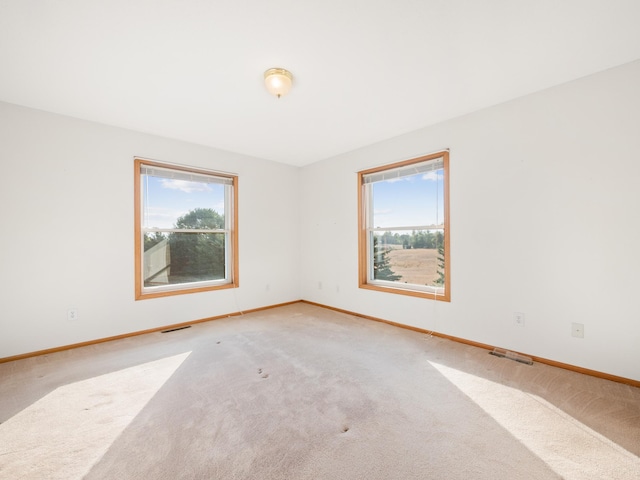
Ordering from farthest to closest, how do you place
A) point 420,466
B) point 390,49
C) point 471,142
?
1. point 471,142
2. point 390,49
3. point 420,466

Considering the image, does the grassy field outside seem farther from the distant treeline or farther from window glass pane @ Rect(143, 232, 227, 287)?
window glass pane @ Rect(143, 232, 227, 287)

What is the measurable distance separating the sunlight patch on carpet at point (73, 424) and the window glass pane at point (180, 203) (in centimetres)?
198

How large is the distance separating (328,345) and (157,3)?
10.1 ft

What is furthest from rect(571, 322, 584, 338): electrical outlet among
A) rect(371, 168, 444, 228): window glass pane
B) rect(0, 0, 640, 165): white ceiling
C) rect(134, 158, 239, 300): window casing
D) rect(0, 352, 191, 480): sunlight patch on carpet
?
rect(134, 158, 239, 300): window casing

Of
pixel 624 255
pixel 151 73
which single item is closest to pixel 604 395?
pixel 624 255

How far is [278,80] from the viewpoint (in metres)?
2.23

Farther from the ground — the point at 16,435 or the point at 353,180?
the point at 353,180

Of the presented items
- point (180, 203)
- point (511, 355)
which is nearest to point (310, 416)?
point (511, 355)

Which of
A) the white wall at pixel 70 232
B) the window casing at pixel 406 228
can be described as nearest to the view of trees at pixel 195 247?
the white wall at pixel 70 232

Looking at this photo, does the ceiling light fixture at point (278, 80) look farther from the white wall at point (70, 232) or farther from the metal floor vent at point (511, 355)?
the metal floor vent at point (511, 355)

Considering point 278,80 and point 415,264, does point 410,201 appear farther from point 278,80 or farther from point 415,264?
point 278,80

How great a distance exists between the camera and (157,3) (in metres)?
1.59

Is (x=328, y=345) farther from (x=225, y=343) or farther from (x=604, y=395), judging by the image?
(x=604, y=395)

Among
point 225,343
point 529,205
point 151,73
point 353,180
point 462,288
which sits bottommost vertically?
point 225,343
